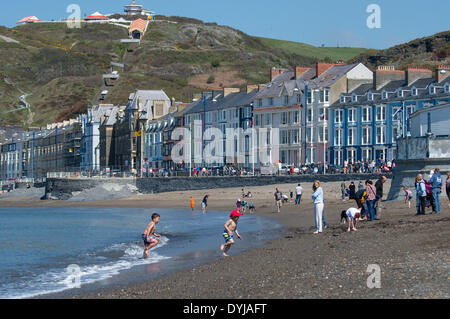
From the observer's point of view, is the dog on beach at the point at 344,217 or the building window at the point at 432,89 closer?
the dog on beach at the point at 344,217

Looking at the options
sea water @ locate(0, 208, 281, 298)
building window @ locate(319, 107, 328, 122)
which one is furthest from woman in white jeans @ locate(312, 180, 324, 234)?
building window @ locate(319, 107, 328, 122)

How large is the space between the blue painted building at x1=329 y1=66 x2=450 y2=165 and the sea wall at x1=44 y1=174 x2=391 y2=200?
8003 mm

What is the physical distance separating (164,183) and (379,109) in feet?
84.3

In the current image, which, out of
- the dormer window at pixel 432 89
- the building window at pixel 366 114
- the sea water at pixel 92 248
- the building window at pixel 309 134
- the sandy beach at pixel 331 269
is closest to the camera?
the sandy beach at pixel 331 269

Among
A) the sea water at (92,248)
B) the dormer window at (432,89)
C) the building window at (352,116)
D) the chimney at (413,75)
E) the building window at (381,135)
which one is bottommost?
the sea water at (92,248)

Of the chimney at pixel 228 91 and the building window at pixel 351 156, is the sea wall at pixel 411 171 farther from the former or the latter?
the chimney at pixel 228 91

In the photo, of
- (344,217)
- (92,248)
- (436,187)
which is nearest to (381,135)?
(344,217)

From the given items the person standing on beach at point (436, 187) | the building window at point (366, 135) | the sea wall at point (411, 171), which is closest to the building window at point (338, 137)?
the building window at point (366, 135)

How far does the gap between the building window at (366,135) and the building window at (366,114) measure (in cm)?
74

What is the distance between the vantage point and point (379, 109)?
2667 inches

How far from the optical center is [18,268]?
2431 cm

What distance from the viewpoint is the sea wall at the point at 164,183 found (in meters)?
62.6

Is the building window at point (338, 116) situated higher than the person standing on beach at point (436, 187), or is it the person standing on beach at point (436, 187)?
the building window at point (338, 116)
